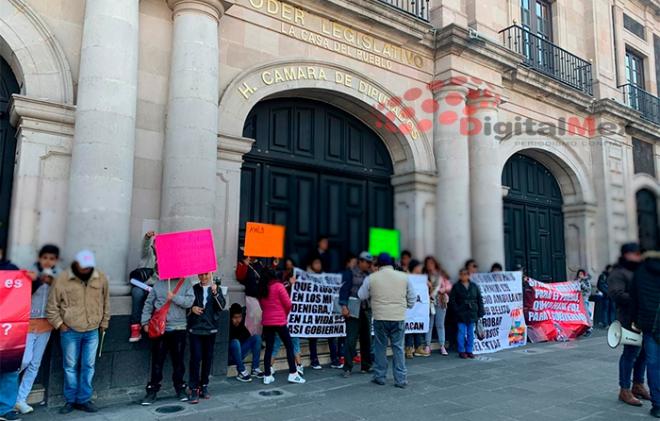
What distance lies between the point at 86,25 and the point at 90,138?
5.16ft

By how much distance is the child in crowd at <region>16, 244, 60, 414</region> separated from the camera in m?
5.35

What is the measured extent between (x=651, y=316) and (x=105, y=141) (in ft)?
22.2

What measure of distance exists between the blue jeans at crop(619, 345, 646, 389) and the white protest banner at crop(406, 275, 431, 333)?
10.8 ft

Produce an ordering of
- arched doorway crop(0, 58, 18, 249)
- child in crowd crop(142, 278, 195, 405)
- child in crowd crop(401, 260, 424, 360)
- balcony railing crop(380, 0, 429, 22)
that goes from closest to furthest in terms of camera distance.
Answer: child in crowd crop(142, 278, 195, 405) → arched doorway crop(0, 58, 18, 249) → child in crowd crop(401, 260, 424, 360) → balcony railing crop(380, 0, 429, 22)

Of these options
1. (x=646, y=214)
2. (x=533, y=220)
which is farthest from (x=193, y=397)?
(x=646, y=214)

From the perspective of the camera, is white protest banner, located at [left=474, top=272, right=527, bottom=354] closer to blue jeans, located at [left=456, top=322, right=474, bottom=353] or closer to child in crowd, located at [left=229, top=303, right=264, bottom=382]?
→ blue jeans, located at [left=456, top=322, right=474, bottom=353]

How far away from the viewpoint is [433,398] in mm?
6086

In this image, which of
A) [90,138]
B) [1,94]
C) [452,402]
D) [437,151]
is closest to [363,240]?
[437,151]

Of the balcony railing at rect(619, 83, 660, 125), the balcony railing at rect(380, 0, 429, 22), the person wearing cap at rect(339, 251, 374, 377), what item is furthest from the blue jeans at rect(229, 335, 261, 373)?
the balcony railing at rect(619, 83, 660, 125)

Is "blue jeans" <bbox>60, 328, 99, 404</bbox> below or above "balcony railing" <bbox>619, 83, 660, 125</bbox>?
below

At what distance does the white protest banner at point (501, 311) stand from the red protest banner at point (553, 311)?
506 millimetres

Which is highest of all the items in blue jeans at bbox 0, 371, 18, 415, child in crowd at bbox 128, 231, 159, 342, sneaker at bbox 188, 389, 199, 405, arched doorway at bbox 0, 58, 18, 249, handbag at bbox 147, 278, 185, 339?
arched doorway at bbox 0, 58, 18, 249

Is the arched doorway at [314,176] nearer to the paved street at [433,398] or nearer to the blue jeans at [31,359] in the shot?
the paved street at [433,398]

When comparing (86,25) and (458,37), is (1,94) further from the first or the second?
(458,37)
